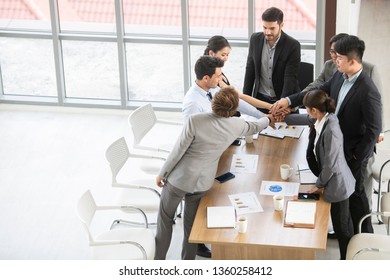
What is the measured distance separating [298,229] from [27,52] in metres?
5.64

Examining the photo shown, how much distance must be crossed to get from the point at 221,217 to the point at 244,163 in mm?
973

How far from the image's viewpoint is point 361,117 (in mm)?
6441

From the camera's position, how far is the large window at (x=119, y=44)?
963 cm

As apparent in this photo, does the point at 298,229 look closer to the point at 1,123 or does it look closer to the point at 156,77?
the point at 156,77

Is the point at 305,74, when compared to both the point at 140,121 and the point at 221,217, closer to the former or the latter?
the point at 140,121

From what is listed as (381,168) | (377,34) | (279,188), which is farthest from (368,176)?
(377,34)

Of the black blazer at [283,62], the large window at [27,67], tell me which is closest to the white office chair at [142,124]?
the black blazer at [283,62]

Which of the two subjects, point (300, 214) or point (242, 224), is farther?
point (300, 214)

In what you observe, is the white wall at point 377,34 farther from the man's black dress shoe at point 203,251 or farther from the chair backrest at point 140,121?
the man's black dress shoe at point 203,251

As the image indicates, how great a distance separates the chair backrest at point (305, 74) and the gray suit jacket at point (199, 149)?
215 centimetres

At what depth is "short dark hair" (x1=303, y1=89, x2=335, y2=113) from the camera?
19.8 feet

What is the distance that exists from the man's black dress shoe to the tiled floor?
0.74ft

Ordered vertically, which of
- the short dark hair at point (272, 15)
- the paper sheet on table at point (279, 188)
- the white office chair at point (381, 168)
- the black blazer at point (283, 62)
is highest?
the short dark hair at point (272, 15)

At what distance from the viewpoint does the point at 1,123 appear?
10078mm
